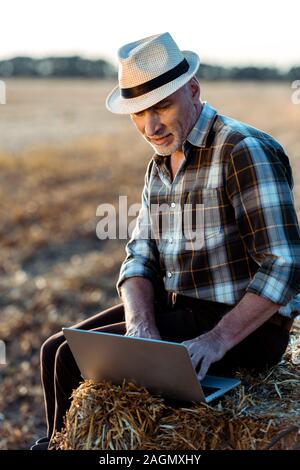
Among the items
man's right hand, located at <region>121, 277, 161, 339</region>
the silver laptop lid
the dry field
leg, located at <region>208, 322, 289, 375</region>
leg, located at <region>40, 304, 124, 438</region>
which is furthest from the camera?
the dry field

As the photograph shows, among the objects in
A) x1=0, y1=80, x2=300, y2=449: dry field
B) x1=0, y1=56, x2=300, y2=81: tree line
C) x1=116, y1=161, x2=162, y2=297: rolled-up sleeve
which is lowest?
x1=0, y1=56, x2=300, y2=81: tree line

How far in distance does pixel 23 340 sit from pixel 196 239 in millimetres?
4370

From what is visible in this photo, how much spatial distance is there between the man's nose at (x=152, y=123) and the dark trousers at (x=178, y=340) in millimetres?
781

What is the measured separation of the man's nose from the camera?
11.5ft

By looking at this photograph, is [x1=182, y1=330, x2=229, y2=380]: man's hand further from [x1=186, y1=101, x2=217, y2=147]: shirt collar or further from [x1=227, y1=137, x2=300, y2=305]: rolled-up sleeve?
[x1=186, y1=101, x2=217, y2=147]: shirt collar

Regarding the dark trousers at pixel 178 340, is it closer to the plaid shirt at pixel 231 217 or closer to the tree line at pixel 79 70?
the plaid shirt at pixel 231 217

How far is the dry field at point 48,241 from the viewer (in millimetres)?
6934

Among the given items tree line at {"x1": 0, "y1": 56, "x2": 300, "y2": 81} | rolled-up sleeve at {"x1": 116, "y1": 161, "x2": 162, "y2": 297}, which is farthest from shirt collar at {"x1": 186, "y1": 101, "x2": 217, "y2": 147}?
tree line at {"x1": 0, "y1": 56, "x2": 300, "y2": 81}

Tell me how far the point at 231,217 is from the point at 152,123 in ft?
1.75

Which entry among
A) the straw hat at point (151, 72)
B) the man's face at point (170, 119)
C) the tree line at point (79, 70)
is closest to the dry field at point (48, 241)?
the man's face at point (170, 119)

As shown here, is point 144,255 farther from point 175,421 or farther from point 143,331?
point 175,421

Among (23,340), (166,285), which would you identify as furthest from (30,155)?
(166,285)

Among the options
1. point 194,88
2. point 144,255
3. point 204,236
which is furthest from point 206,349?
point 194,88

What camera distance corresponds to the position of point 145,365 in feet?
10.2
